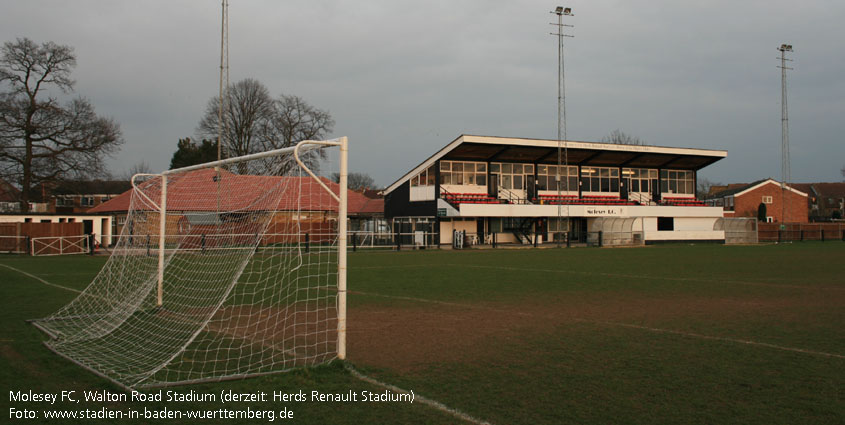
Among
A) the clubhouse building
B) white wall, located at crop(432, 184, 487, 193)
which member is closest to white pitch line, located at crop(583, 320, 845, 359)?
the clubhouse building

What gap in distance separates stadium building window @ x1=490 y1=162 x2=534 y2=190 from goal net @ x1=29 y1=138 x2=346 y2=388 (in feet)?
94.1

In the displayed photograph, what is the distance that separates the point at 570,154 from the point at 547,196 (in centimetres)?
367

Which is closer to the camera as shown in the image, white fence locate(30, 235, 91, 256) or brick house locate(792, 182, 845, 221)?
white fence locate(30, 235, 91, 256)

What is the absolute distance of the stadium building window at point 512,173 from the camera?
1666 inches

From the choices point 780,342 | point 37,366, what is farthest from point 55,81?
point 780,342

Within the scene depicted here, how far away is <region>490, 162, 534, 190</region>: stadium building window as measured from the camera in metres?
42.3

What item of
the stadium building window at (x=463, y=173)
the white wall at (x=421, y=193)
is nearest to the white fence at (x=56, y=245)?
the white wall at (x=421, y=193)

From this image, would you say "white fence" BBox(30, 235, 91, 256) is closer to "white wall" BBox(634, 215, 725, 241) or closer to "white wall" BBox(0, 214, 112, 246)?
"white wall" BBox(0, 214, 112, 246)

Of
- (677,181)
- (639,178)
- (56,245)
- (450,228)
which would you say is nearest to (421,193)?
(450,228)

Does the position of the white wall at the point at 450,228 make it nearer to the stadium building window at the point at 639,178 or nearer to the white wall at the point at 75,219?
the stadium building window at the point at 639,178

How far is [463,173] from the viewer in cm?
4084

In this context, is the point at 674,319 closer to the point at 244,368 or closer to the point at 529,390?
the point at 529,390

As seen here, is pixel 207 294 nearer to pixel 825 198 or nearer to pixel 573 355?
→ pixel 573 355

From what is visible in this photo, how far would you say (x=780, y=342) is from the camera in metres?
7.28
